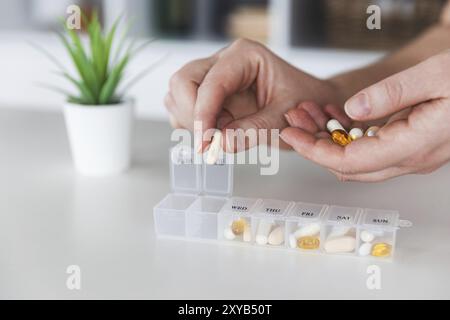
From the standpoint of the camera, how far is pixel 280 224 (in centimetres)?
87

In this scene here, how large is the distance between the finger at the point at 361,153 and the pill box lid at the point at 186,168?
18cm

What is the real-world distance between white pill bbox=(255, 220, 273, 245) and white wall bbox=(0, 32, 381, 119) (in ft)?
6.45

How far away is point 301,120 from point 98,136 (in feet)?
1.33

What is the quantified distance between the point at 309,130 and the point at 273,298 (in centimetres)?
42

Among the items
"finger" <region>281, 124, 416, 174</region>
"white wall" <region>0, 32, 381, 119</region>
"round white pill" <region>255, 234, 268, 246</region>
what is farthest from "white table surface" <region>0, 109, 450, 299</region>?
"white wall" <region>0, 32, 381, 119</region>

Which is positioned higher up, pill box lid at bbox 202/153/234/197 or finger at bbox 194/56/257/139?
finger at bbox 194/56/257/139

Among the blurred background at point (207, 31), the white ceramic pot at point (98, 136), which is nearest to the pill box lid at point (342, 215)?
the white ceramic pot at point (98, 136)

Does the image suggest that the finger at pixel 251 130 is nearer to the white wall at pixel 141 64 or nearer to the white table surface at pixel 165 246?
the white table surface at pixel 165 246

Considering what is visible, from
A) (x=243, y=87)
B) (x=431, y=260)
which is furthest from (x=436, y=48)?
(x=431, y=260)

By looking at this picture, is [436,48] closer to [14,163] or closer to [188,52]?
[14,163]

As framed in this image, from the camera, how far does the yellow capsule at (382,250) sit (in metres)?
0.84

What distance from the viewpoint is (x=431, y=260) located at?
0.84 metres

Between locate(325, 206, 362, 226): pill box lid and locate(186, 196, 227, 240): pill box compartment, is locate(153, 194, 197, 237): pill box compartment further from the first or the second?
locate(325, 206, 362, 226): pill box lid

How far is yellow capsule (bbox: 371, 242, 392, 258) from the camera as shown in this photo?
0.84m
